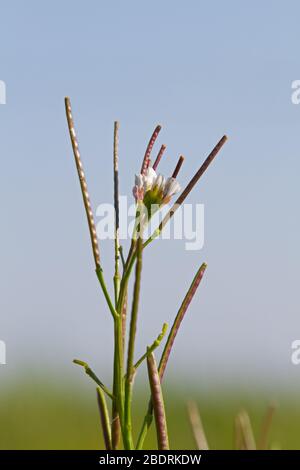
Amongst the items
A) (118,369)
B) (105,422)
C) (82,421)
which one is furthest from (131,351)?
(82,421)

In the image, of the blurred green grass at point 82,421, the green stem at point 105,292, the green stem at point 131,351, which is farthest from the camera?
the blurred green grass at point 82,421

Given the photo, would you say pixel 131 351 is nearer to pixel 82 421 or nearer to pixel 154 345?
pixel 154 345

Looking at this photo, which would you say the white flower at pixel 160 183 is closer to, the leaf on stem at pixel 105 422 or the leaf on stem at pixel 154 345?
the leaf on stem at pixel 154 345

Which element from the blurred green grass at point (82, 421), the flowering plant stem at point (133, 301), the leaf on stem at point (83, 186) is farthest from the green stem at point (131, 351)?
the blurred green grass at point (82, 421)

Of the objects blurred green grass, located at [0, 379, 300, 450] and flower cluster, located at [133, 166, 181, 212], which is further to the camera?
blurred green grass, located at [0, 379, 300, 450]

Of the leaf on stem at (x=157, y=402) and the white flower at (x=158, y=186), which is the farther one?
the white flower at (x=158, y=186)

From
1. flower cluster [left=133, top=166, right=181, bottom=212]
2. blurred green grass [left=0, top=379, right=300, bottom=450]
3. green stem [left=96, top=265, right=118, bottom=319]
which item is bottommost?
blurred green grass [left=0, top=379, right=300, bottom=450]

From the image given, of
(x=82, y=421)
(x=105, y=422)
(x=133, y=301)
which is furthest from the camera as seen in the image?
(x=82, y=421)

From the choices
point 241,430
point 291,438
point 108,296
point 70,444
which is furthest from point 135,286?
point 291,438

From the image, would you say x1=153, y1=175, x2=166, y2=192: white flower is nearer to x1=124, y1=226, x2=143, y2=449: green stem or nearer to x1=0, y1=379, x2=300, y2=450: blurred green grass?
x1=124, y1=226, x2=143, y2=449: green stem

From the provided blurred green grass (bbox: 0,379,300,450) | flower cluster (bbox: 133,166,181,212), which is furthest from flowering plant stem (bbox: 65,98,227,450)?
blurred green grass (bbox: 0,379,300,450)

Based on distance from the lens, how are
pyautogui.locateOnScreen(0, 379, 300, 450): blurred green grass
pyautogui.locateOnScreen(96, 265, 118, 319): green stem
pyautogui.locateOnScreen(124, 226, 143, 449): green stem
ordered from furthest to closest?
pyautogui.locateOnScreen(0, 379, 300, 450): blurred green grass < pyautogui.locateOnScreen(96, 265, 118, 319): green stem < pyautogui.locateOnScreen(124, 226, 143, 449): green stem

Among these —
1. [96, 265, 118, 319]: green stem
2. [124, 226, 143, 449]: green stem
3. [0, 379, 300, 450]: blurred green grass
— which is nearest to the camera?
[124, 226, 143, 449]: green stem
